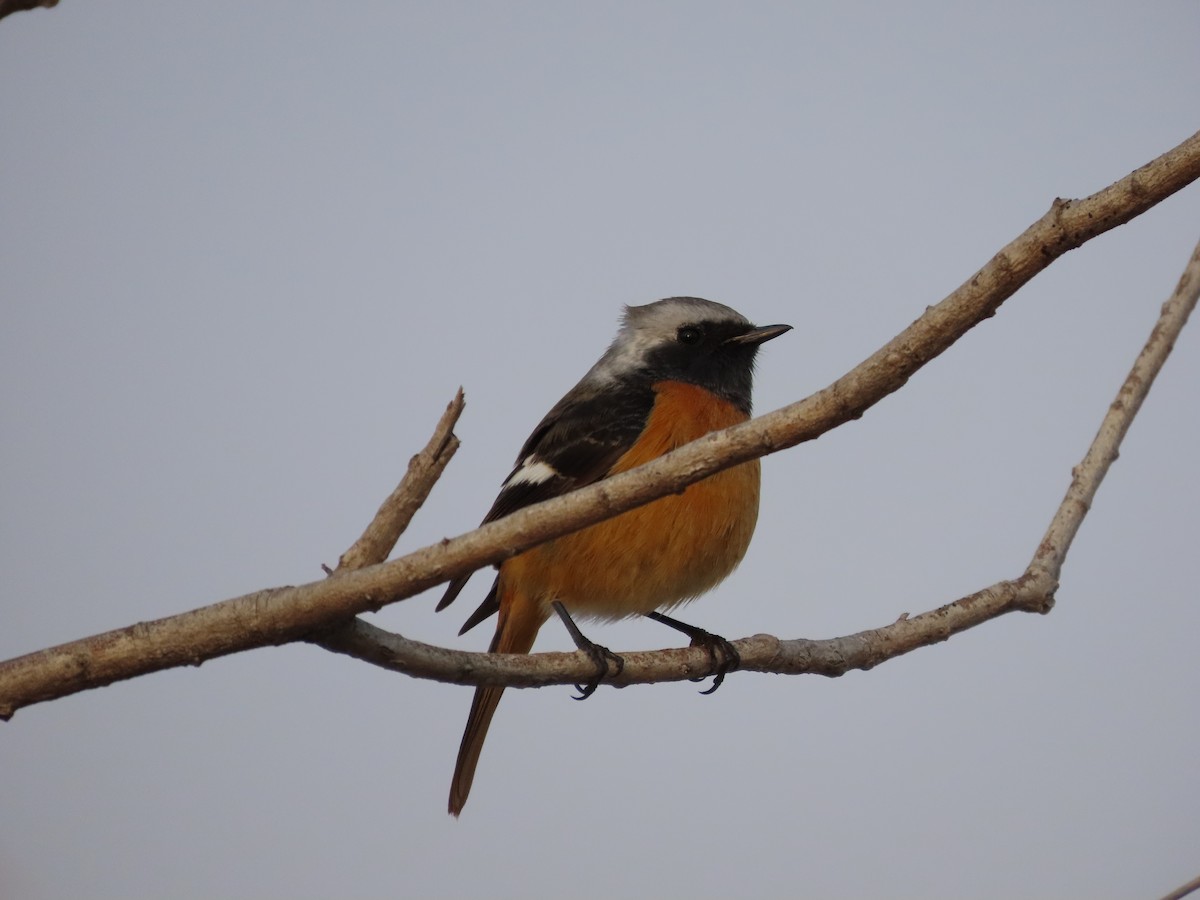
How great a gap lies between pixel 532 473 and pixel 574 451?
254 millimetres

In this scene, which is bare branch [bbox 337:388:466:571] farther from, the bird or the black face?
the black face

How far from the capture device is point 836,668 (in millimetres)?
4164

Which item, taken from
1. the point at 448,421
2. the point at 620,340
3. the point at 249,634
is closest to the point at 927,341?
the point at 448,421

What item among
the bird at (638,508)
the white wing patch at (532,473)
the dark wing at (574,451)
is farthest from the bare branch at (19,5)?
the white wing patch at (532,473)

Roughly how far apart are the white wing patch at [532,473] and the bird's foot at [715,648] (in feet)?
2.57

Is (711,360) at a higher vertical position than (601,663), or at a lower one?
higher

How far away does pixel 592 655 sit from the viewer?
3.89 meters

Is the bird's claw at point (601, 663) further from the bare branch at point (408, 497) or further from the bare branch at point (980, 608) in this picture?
the bare branch at point (408, 497)

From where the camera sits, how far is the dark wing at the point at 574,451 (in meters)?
5.14

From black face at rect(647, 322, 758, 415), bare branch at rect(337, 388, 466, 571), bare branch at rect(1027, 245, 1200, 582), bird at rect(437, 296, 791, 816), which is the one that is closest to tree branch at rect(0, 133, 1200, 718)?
bare branch at rect(337, 388, 466, 571)

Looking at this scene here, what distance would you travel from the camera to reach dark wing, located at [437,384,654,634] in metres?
5.14

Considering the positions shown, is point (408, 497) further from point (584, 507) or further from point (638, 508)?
point (638, 508)

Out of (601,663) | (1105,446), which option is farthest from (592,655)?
(1105,446)

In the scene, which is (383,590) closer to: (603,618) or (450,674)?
(450,674)
